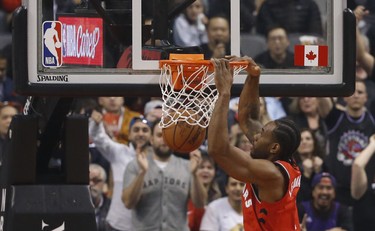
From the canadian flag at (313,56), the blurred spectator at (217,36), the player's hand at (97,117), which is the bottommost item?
the player's hand at (97,117)

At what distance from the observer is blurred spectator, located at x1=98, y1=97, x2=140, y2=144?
1116 cm

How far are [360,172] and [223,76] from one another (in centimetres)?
396

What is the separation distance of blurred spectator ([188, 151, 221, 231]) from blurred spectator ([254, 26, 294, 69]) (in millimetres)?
1111

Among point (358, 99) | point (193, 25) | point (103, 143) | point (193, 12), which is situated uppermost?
point (193, 12)

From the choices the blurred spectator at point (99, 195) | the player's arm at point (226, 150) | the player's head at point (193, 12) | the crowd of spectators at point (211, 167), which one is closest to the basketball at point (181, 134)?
the player's arm at point (226, 150)

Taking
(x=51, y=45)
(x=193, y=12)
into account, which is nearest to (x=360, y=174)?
(x=193, y=12)

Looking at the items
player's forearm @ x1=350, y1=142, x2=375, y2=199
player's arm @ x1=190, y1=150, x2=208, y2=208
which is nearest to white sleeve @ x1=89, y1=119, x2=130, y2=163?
player's arm @ x1=190, y1=150, x2=208, y2=208

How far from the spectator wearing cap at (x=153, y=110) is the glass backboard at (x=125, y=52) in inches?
117

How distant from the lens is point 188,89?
7082 mm

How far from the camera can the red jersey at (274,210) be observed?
7199mm

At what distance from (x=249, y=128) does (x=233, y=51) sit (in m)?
0.61

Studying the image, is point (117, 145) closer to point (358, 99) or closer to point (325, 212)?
point (325, 212)

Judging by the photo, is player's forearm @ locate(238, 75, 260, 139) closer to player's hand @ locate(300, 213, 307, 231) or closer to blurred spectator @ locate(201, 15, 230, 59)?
player's hand @ locate(300, 213, 307, 231)

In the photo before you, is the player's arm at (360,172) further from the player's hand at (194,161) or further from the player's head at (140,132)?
the player's head at (140,132)
